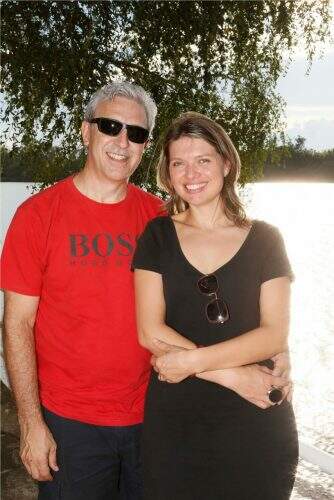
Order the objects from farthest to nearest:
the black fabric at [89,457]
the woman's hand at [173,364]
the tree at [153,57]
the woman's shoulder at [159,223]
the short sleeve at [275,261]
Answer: the tree at [153,57] → the black fabric at [89,457] → the woman's shoulder at [159,223] → the short sleeve at [275,261] → the woman's hand at [173,364]

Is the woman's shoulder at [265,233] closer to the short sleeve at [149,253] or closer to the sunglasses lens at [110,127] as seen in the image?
the short sleeve at [149,253]

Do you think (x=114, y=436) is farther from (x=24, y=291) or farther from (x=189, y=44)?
(x=189, y=44)

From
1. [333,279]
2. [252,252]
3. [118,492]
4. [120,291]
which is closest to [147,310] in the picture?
[120,291]

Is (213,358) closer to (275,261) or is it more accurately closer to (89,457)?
(275,261)

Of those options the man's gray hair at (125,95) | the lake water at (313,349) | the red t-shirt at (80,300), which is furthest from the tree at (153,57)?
the red t-shirt at (80,300)

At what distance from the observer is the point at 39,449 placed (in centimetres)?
257

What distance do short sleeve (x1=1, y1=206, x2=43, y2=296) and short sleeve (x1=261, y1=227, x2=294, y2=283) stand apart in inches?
36.3

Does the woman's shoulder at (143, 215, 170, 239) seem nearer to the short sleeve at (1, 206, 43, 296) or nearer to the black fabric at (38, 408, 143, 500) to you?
the short sleeve at (1, 206, 43, 296)

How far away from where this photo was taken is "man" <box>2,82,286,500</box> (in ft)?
8.40

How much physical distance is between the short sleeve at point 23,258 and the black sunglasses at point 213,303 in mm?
701

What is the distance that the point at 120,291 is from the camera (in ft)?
8.52

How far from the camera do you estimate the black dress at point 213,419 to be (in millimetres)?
2285

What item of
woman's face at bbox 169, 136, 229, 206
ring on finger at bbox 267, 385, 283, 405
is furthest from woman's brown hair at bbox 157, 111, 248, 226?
ring on finger at bbox 267, 385, 283, 405

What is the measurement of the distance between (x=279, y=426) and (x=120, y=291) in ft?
2.72
